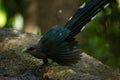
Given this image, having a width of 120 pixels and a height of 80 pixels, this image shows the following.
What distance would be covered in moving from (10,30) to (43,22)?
8.30ft

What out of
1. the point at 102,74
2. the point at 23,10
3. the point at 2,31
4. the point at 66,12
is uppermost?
the point at 23,10

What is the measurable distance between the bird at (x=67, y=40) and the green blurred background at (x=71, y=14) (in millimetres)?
1758

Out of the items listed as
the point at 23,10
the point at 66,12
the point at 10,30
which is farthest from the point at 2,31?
the point at 23,10

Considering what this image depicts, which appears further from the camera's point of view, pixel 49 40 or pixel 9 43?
pixel 9 43

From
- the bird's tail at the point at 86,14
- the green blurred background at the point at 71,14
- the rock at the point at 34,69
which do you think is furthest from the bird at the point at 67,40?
the green blurred background at the point at 71,14

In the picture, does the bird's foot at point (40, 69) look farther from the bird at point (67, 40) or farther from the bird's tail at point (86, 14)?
the bird's tail at point (86, 14)

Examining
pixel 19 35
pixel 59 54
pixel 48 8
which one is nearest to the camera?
pixel 59 54

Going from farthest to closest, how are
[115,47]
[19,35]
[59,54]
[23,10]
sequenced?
[23,10], [115,47], [19,35], [59,54]

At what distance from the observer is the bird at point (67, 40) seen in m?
2.97

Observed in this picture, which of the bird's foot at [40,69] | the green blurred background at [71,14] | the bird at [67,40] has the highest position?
the green blurred background at [71,14]

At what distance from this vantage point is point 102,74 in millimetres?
3234

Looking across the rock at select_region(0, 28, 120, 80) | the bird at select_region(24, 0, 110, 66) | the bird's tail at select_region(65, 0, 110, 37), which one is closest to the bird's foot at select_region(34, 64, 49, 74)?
the rock at select_region(0, 28, 120, 80)

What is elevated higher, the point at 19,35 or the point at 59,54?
the point at 19,35

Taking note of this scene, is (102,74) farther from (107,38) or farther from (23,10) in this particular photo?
(23,10)
